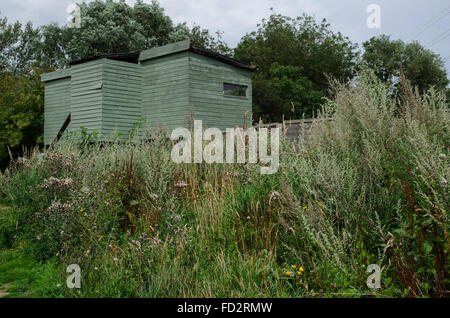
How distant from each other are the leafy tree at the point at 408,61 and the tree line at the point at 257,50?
0.25 ft

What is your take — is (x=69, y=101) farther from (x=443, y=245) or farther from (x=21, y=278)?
(x=443, y=245)

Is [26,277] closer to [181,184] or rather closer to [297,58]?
[181,184]

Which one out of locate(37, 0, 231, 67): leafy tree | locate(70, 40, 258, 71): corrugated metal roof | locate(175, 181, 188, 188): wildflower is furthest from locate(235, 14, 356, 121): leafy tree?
locate(175, 181, 188, 188): wildflower

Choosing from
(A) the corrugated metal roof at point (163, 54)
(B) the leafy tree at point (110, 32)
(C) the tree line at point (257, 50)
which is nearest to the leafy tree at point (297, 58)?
(C) the tree line at point (257, 50)

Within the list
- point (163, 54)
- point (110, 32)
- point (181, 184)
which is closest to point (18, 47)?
point (110, 32)

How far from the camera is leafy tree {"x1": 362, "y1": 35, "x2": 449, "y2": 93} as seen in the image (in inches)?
1221

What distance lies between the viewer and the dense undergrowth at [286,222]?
270 cm

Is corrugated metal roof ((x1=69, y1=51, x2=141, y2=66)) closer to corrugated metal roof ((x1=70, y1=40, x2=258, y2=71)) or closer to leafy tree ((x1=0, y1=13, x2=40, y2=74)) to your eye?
corrugated metal roof ((x1=70, y1=40, x2=258, y2=71))

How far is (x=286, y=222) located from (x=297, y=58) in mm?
32639

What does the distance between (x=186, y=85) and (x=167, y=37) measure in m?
17.3

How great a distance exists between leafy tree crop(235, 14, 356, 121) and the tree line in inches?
3.3

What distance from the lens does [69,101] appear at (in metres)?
17.7

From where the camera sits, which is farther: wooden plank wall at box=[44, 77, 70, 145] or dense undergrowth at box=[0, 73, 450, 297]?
wooden plank wall at box=[44, 77, 70, 145]

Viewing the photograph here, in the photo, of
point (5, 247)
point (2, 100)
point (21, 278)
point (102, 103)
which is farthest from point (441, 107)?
point (2, 100)
